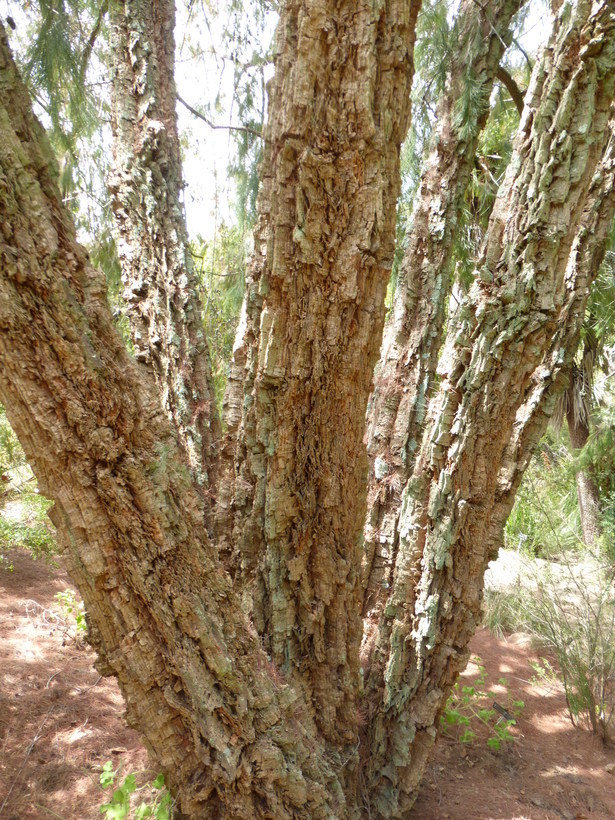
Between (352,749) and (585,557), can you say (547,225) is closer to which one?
(352,749)

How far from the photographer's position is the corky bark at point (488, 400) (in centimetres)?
179

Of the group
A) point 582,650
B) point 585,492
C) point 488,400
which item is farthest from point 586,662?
point 585,492

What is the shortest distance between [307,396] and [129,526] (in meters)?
0.56

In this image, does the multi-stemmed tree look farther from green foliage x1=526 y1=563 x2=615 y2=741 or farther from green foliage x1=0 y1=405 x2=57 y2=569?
green foliage x1=0 y1=405 x2=57 y2=569

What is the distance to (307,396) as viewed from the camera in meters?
1.60

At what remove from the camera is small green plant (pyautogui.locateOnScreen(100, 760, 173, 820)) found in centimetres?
167

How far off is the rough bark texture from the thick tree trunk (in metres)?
4.78

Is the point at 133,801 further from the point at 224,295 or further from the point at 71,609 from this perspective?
the point at 224,295

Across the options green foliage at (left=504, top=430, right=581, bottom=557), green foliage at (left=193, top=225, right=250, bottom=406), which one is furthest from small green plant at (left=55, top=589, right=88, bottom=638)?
green foliage at (left=504, top=430, right=581, bottom=557)

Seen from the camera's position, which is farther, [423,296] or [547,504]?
[547,504]

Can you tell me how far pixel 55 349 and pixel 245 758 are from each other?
1149 mm

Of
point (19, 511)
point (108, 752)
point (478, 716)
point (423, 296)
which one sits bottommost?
point (108, 752)

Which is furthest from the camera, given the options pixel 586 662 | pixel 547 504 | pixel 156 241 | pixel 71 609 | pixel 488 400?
pixel 547 504

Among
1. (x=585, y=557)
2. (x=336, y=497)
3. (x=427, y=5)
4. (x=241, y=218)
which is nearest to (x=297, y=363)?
(x=336, y=497)
